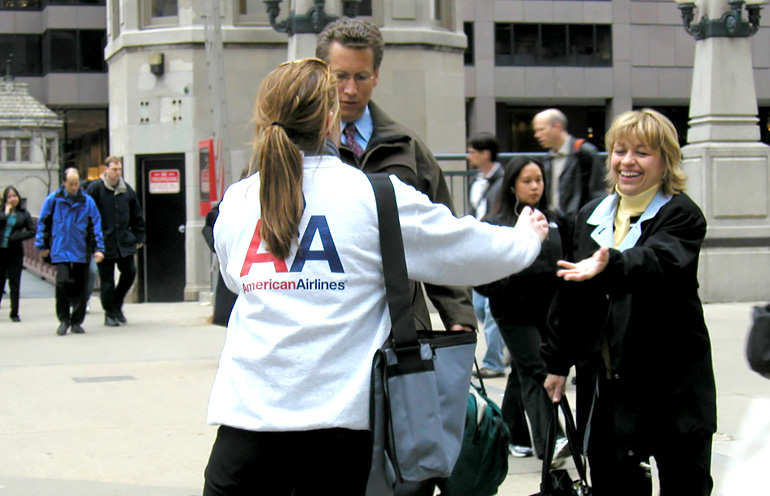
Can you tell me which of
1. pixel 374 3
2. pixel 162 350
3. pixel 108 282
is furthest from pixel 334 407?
pixel 374 3

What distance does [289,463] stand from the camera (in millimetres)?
2674

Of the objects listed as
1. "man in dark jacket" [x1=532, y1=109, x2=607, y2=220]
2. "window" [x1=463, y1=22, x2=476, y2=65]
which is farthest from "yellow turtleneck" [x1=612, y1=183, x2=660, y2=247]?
"window" [x1=463, y1=22, x2=476, y2=65]

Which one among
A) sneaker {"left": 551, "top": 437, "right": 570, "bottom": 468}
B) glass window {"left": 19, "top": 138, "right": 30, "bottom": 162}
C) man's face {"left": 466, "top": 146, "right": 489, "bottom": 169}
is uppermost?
glass window {"left": 19, "top": 138, "right": 30, "bottom": 162}

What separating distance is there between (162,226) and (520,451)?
476 inches

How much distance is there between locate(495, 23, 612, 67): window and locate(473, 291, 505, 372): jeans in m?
37.2

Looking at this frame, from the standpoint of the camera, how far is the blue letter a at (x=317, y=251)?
104 inches

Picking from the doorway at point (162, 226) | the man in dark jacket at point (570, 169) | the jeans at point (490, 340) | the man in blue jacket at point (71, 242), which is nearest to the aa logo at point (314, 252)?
the man in dark jacket at point (570, 169)

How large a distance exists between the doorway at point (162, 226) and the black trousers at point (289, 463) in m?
Result: 14.7

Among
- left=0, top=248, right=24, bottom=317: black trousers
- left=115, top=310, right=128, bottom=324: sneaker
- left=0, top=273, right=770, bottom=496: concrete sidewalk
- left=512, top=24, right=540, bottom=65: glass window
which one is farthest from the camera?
left=512, top=24, right=540, bottom=65: glass window

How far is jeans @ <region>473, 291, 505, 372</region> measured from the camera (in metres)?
8.20

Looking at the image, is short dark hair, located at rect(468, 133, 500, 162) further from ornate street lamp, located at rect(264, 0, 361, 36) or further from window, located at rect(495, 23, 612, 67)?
window, located at rect(495, 23, 612, 67)

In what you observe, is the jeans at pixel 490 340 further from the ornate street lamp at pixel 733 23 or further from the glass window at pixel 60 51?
the glass window at pixel 60 51

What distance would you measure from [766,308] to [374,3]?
534 inches

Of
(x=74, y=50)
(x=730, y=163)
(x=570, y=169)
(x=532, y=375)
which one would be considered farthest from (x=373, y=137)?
(x=74, y=50)
